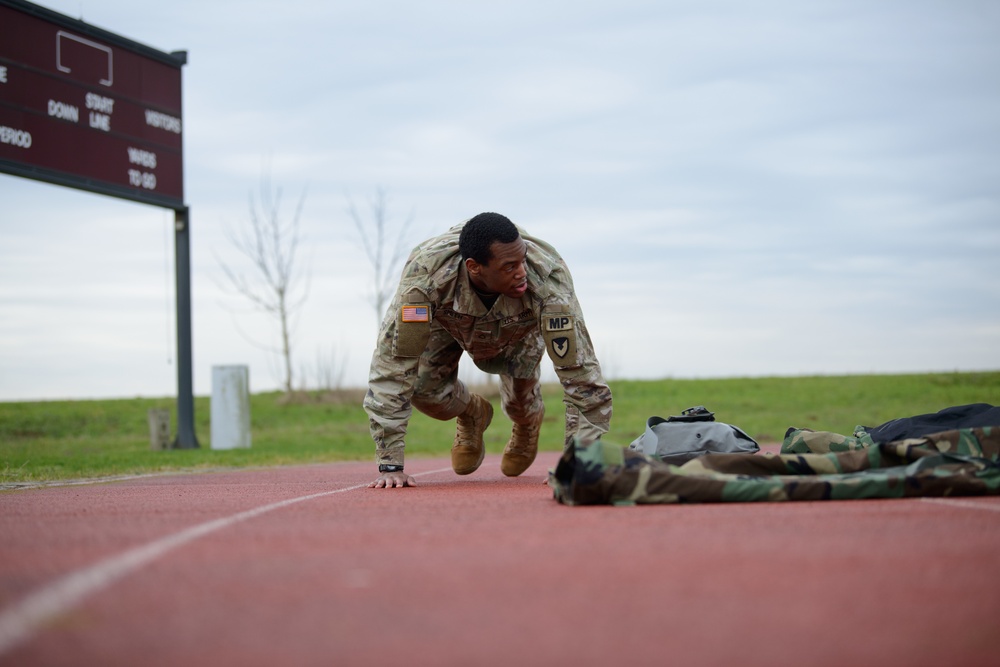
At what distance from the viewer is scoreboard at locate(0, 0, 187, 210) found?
42.1 ft

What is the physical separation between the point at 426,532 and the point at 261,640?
167cm

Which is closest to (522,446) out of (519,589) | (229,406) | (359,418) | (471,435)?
(471,435)

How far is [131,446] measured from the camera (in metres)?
18.4

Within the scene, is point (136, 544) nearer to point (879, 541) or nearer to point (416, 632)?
point (416, 632)

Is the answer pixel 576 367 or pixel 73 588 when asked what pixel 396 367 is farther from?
pixel 73 588

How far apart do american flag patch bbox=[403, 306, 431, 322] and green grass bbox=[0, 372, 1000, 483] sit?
595cm

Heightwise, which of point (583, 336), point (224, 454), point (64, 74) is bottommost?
point (224, 454)

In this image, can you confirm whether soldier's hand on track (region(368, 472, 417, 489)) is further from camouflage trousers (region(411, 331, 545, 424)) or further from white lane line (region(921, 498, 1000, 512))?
white lane line (region(921, 498, 1000, 512))

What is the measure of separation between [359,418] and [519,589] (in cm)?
2316

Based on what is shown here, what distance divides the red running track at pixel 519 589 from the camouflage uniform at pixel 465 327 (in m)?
2.06

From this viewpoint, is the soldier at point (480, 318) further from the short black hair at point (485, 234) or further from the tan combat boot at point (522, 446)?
the tan combat boot at point (522, 446)

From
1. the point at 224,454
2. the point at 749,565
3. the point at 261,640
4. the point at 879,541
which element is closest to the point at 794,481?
the point at 879,541

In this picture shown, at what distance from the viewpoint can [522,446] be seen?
8141 mm

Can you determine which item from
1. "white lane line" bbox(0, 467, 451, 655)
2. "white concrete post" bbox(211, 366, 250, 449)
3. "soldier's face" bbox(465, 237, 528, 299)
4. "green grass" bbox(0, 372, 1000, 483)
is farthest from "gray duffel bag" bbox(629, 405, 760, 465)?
"white concrete post" bbox(211, 366, 250, 449)
